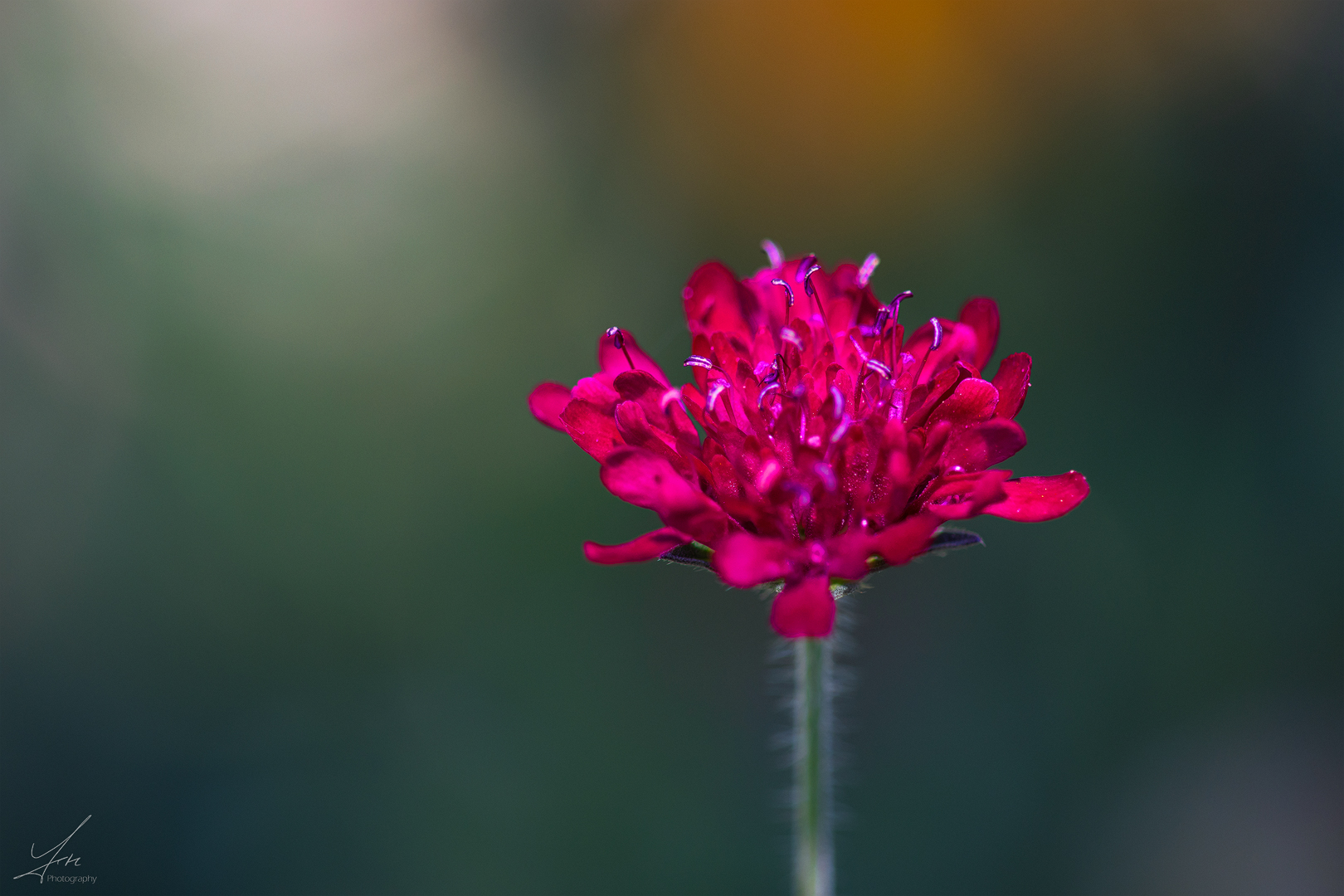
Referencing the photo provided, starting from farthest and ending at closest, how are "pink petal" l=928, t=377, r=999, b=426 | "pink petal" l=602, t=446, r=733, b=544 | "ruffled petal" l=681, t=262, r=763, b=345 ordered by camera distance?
"ruffled petal" l=681, t=262, r=763, b=345 → "pink petal" l=928, t=377, r=999, b=426 → "pink petal" l=602, t=446, r=733, b=544

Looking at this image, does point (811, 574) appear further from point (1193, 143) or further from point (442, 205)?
point (1193, 143)

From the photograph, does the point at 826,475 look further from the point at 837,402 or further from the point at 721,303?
the point at 721,303

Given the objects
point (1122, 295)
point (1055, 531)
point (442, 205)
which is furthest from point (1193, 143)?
point (442, 205)

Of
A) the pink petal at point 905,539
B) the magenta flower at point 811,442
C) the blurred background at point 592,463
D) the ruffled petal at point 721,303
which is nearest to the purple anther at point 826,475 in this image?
the magenta flower at point 811,442
